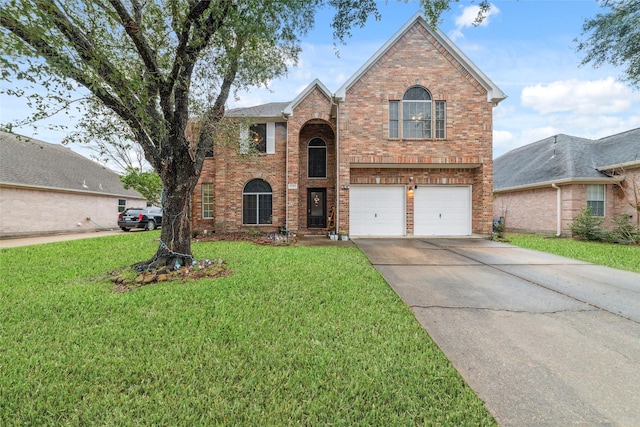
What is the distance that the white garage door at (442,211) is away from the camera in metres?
12.1

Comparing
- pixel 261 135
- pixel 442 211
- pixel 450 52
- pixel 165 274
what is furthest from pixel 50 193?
pixel 450 52

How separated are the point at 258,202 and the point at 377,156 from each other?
20.2ft

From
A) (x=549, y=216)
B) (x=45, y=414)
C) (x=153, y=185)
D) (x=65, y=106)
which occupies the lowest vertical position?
(x=45, y=414)

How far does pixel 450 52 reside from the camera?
36.2ft

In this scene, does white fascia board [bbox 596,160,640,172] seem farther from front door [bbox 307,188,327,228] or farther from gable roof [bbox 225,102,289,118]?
gable roof [bbox 225,102,289,118]

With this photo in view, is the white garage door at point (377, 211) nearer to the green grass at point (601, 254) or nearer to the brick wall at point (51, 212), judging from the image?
the green grass at point (601, 254)

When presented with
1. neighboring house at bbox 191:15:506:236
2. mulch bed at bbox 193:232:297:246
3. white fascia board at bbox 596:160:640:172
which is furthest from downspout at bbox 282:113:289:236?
white fascia board at bbox 596:160:640:172

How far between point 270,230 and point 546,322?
10.9 metres

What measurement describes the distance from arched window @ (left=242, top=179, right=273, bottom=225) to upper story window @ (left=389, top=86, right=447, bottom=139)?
649 cm

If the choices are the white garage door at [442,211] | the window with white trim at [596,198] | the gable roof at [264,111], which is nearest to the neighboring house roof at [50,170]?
the gable roof at [264,111]

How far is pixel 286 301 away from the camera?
4207mm

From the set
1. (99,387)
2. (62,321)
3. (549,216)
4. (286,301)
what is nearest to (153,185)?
(62,321)

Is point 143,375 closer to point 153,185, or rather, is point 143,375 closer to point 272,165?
point 153,185

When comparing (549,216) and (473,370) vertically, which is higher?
(549,216)
